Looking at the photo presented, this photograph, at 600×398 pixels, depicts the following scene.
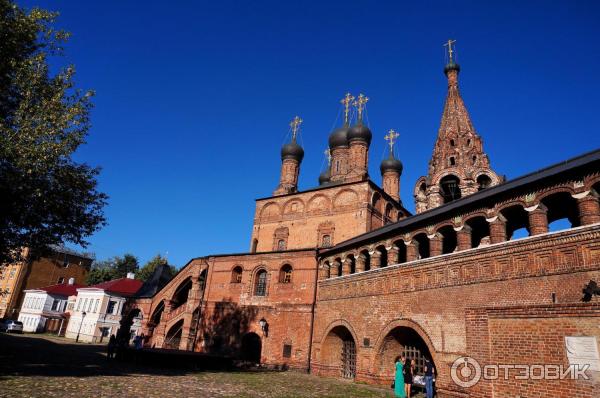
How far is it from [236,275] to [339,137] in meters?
14.8

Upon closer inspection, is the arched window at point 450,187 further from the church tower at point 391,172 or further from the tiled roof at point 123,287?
the tiled roof at point 123,287

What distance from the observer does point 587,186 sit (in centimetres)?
969

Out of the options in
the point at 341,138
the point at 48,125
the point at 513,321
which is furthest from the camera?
the point at 341,138

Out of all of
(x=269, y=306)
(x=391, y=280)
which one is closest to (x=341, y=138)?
(x=269, y=306)

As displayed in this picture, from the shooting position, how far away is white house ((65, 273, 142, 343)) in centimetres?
3675

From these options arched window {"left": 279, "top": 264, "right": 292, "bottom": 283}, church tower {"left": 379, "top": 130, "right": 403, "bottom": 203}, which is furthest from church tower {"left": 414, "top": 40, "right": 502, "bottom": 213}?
arched window {"left": 279, "top": 264, "right": 292, "bottom": 283}

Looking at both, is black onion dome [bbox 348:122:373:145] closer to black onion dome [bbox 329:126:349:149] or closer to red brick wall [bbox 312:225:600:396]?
black onion dome [bbox 329:126:349:149]

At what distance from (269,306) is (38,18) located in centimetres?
1630

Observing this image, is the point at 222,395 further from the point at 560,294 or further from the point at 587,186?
the point at 587,186

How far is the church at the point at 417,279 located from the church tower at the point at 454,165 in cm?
10

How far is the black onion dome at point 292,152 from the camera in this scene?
33938 millimetres

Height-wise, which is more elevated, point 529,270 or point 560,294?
point 529,270

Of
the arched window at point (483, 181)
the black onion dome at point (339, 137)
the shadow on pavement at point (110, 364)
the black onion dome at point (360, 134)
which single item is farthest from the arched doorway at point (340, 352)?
the black onion dome at point (339, 137)

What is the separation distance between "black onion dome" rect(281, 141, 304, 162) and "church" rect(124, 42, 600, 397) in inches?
55.9
